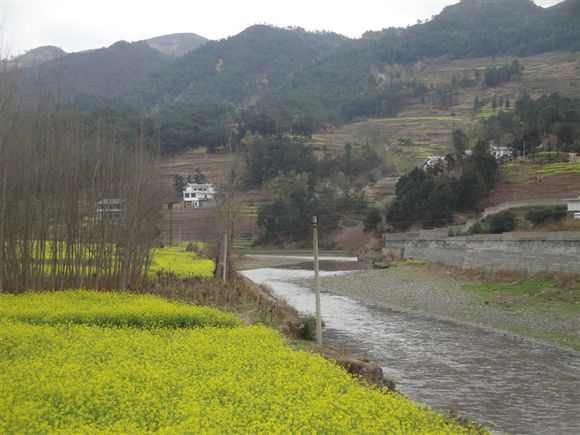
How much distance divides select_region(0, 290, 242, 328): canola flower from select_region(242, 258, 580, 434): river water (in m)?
5.32

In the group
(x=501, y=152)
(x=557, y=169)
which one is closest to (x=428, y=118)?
(x=501, y=152)

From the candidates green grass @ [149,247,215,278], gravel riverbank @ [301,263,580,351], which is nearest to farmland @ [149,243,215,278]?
green grass @ [149,247,215,278]

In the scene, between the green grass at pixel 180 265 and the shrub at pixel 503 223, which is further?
the shrub at pixel 503 223

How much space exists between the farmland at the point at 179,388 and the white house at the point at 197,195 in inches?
3326

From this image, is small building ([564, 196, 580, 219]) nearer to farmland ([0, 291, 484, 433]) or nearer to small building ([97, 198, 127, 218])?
small building ([97, 198, 127, 218])

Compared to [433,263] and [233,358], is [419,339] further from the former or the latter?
[433,263]

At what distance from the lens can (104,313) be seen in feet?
61.7

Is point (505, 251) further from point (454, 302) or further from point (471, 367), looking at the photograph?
point (471, 367)

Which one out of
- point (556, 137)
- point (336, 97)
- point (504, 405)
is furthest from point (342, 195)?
point (336, 97)

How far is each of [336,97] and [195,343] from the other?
171 meters

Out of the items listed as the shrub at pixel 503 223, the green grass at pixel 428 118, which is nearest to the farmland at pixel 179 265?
the shrub at pixel 503 223

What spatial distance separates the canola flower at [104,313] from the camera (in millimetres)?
18016

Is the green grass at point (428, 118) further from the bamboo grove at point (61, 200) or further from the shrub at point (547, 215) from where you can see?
the bamboo grove at point (61, 200)

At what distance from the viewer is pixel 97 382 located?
10.5 metres
